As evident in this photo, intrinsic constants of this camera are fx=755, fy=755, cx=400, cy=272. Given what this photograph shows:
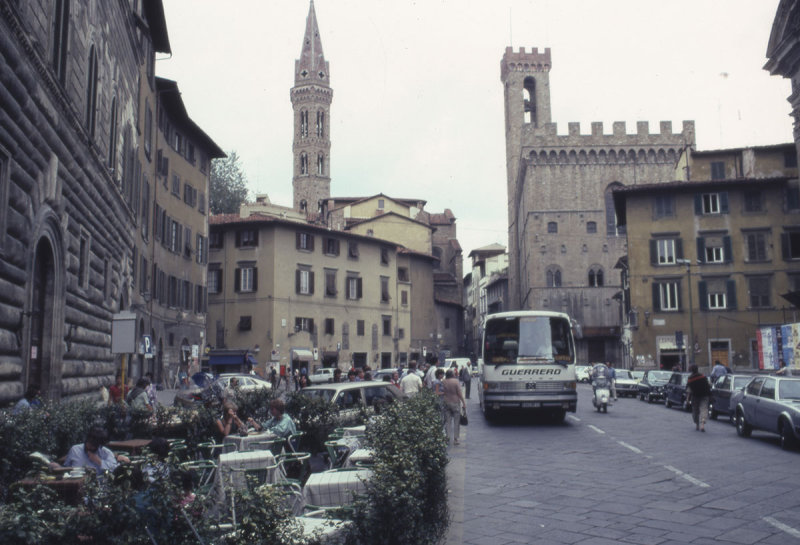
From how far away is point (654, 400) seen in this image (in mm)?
28766

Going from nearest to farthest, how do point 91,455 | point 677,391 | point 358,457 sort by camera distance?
point 91,455, point 358,457, point 677,391

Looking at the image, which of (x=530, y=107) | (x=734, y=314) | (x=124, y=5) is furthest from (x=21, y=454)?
(x=530, y=107)

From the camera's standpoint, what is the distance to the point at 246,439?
944 centimetres

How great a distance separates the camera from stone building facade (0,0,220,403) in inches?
373

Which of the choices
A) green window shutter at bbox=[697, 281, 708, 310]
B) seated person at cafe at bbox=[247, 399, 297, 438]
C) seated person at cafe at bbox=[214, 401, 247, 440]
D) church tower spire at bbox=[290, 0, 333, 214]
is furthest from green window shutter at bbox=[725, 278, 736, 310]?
church tower spire at bbox=[290, 0, 333, 214]

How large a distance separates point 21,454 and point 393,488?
456cm

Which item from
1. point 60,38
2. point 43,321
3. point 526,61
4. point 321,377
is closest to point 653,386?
point 321,377

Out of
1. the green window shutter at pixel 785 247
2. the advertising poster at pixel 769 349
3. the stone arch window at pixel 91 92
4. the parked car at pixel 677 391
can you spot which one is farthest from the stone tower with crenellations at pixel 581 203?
the stone arch window at pixel 91 92

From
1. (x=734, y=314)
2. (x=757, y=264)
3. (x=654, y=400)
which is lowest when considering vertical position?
(x=654, y=400)

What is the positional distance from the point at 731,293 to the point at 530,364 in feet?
92.3

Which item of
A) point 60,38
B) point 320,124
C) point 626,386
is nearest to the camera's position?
point 60,38

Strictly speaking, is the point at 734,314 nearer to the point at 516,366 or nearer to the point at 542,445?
the point at 516,366

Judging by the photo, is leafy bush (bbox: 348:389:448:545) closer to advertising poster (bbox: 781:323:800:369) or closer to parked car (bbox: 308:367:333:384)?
advertising poster (bbox: 781:323:800:369)

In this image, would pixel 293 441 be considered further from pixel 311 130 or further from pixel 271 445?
pixel 311 130
